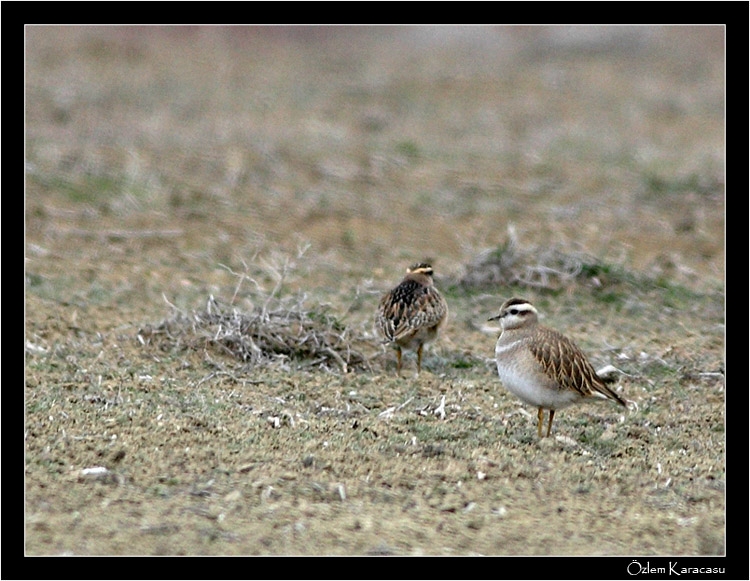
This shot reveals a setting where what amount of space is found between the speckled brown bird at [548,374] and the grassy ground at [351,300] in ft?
0.81

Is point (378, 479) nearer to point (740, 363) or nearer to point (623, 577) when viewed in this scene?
point (623, 577)

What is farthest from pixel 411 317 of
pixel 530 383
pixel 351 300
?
pixel 351 300

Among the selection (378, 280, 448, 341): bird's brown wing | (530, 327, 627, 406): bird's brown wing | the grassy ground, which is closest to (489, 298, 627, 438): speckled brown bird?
(530, 327, 627, 406): bird's brown wing

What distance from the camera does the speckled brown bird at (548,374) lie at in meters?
6.77

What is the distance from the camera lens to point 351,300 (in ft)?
32.0

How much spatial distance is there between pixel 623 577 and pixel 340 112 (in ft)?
43.9

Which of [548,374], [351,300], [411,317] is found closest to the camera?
[548,374]

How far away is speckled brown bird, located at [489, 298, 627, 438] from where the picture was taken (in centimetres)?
677

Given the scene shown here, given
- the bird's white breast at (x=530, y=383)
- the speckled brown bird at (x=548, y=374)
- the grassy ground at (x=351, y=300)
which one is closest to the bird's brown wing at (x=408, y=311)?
the grassy ground at (x=351, y=300)

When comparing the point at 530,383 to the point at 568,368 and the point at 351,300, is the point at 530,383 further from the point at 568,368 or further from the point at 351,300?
the point at 351,300

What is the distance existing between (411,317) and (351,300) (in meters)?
1.71

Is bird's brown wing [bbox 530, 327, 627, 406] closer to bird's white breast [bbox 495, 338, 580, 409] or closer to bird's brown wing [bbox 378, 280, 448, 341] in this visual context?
bird's white breast [bbox 495, 338, 580, 409]

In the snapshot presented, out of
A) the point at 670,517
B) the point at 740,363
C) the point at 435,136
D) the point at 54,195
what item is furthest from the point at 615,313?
the point at 435,136

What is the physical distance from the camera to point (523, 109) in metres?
18.9
